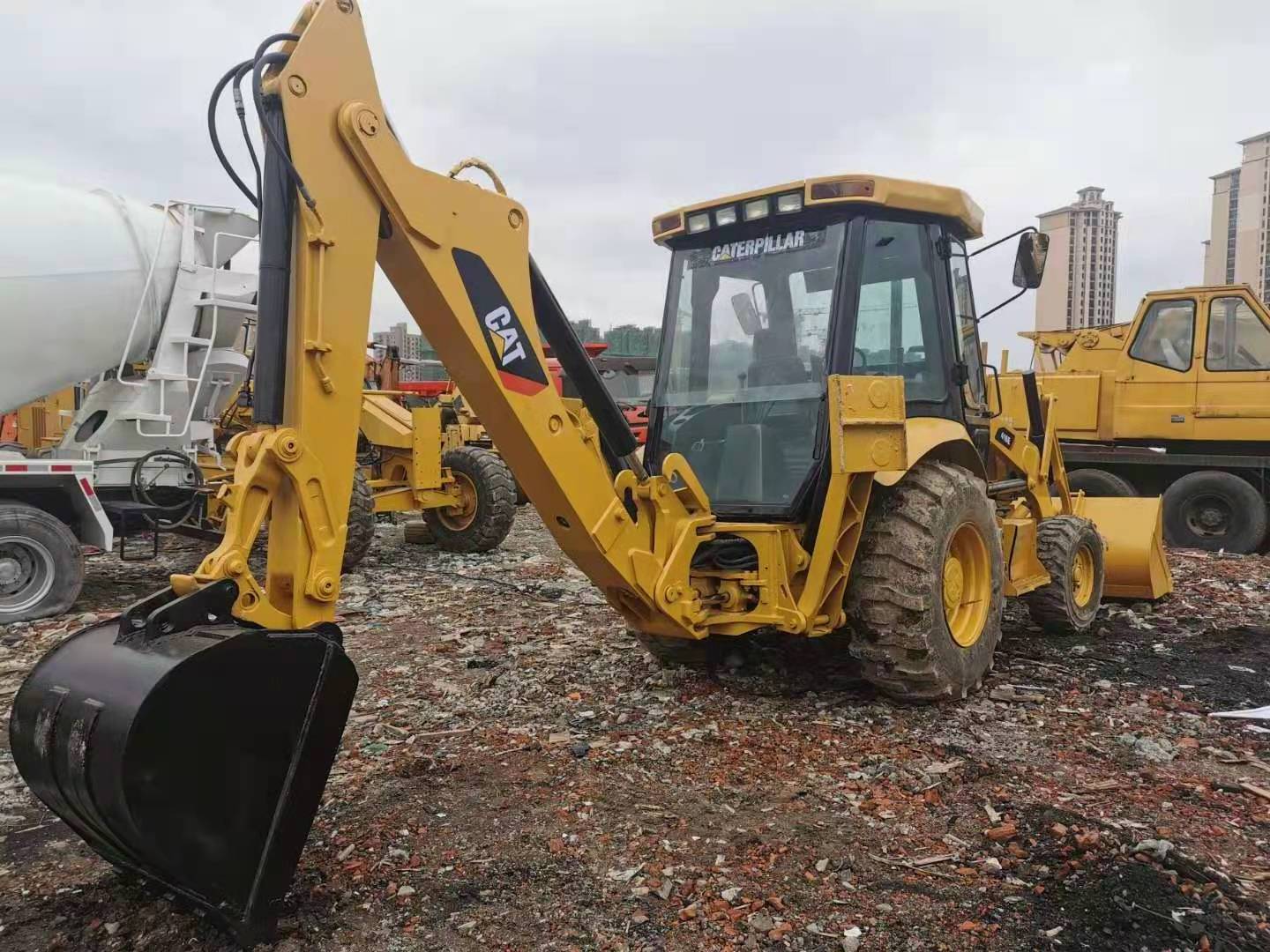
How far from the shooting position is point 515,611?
6477mm

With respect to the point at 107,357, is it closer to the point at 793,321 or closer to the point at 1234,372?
the point at 793,321

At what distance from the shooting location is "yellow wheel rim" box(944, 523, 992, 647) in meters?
4.39

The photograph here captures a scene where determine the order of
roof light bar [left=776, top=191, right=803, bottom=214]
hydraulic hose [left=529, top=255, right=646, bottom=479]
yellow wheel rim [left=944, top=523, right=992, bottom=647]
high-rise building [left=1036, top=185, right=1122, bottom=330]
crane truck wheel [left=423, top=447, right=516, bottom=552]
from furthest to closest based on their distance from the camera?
high-rise building [left=1036, top=185, right=1122, bottom=330] → crane truck wheel [left=423, top=447, right=516, bottom=552] → yellow wheel rim [left=944, top=523, right=992, bottom=647] → roof light bar [left=776, top=191, right=803, bottom=214] → hydraulic hose [left=529, top=255, right=646, bottom=479]

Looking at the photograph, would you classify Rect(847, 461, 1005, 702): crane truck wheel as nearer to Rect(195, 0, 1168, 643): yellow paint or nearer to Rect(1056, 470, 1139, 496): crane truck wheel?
Rect(195, 0, 1168, 643): yellow paint

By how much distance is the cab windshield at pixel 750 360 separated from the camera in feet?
14.3

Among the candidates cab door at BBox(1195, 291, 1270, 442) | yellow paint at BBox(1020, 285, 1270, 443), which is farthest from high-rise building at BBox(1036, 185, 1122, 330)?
cab door at BBox(1195, 291, 1270, 442)

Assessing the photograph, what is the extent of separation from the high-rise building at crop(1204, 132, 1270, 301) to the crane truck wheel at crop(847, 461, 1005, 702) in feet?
75.5

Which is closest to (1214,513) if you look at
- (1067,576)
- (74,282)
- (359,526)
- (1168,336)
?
(1168,336)

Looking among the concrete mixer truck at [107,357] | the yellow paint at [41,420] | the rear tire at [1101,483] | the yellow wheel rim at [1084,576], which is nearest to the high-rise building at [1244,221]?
the rear tire at [1101,483]

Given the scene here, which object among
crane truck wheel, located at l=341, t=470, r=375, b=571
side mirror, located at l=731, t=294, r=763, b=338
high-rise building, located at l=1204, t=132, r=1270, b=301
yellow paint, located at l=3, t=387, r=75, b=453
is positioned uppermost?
high-rise building, located at l=1204, t=132, r=1270, b=301

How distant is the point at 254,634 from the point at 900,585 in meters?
2.58

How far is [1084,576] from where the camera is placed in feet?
19.4

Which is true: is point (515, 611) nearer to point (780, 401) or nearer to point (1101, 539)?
point (780, 401)

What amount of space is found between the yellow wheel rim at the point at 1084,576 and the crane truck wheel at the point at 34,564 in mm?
6469
